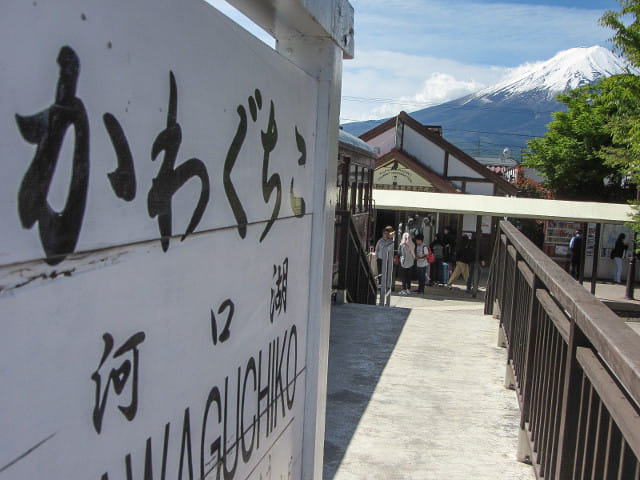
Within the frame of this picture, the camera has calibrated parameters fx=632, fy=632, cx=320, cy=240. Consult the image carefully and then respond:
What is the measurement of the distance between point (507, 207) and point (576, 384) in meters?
16.1

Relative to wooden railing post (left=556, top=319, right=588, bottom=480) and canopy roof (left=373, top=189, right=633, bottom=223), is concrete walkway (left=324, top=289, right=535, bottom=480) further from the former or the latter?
canopy roof (left=373, top=189, right=633, bottom=223)

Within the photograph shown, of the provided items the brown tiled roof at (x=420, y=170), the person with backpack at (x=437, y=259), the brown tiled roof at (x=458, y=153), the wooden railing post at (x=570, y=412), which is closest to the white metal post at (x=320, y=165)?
the wooden railing post at (x=570, y=412)

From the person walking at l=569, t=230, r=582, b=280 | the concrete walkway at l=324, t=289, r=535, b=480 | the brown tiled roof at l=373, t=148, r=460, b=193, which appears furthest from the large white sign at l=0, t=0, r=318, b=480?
the brown tiled roof at l=373, t=148, r=460, b=193

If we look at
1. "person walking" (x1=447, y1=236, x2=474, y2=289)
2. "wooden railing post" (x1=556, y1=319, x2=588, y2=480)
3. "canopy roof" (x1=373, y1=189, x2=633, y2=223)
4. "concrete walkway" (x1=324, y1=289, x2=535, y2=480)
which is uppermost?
"canopy roof" (x1=373, y1=189, x2=633, y2=223)

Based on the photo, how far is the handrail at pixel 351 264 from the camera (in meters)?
8.48

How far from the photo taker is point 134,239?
3.30 ft

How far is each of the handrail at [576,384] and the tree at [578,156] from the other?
23.5 meters

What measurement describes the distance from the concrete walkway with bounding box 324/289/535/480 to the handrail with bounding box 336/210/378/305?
87.1 inches

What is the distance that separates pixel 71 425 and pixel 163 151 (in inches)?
18.5

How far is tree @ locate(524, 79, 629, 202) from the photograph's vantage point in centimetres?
2508

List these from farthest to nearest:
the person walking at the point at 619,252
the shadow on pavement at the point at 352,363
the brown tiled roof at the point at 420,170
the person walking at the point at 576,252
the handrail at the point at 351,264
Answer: the brown tiled roof at the point at 420,170
the person walking at the point at 619,252
the person walking at the point at 576,252
the handrail at the point at 351,264
the shadow on pavement at the point at 352,363

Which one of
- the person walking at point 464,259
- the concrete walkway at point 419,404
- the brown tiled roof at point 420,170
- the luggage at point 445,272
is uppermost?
the brown tiled roof at point 420,170

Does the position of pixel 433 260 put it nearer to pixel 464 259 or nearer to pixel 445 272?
pixel 464 259

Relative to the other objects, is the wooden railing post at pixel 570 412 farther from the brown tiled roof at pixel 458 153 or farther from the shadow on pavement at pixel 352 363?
the brown tiled roof at pixel 458 153
